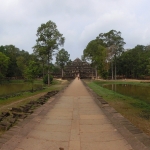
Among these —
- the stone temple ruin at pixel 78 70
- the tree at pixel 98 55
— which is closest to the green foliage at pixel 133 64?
the tree at pixel 98 55

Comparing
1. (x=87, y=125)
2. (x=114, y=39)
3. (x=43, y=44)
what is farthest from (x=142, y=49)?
(x=87, y=125)

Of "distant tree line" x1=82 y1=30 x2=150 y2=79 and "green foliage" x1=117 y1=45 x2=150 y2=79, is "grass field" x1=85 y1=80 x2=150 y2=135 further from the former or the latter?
"green foliage" x1=117 y1=45 x2=150 y2=79

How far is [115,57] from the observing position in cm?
4944

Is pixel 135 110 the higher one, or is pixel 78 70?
pixel 78 70

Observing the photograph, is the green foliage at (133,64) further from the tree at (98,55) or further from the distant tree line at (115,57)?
the tree at (98,55)

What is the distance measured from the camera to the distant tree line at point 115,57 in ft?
149

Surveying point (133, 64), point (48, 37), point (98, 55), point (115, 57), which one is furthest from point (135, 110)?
point (133, 64)

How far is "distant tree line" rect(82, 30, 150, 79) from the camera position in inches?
1785

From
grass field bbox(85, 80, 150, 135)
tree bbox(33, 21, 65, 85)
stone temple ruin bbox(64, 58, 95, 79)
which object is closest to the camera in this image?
grass field bbox(85, 80, 150, 135)

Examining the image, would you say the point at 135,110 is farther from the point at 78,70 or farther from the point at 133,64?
the point at 78,70

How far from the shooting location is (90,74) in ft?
208

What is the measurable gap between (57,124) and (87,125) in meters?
0.88

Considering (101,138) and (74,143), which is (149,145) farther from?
(74,143)

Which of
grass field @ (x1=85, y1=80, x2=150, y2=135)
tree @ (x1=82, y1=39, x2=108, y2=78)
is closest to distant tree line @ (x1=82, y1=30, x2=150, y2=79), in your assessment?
tree @ (x1=82, y1=39, x2=108, y2=78)
